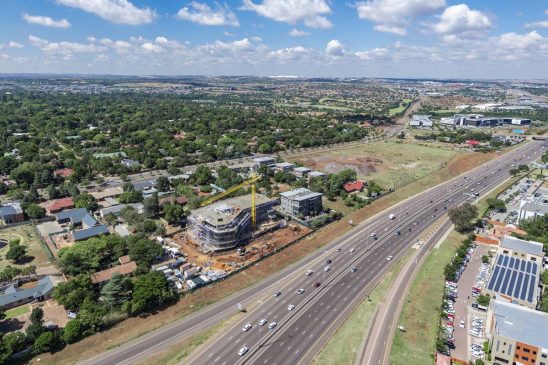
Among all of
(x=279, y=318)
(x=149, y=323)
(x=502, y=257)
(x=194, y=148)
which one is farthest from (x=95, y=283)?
(x=194, y=148)

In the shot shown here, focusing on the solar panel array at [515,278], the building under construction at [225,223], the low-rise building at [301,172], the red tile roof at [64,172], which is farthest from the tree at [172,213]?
the solar panel array at [515,278]

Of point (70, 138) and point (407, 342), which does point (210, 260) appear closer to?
point (407, 342)

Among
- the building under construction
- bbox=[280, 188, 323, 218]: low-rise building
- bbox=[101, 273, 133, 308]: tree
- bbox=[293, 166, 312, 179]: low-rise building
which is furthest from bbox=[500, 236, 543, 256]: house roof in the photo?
bbox=[101, 273, 133, 308]: tree

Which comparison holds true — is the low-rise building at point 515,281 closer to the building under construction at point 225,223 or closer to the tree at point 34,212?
the building under construction at point 225,223

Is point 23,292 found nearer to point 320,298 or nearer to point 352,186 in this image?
point 320,298

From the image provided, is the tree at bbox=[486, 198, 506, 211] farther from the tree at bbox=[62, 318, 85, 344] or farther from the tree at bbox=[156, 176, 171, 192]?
the tree at bbox=[62, 318, 85, 344]

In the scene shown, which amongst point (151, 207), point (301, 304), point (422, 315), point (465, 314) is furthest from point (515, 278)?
point (151, 207)

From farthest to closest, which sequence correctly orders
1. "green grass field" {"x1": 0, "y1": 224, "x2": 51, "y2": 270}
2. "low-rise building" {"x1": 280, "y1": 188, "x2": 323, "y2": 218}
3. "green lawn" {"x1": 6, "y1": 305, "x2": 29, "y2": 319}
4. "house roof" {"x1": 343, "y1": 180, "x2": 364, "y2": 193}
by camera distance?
"house roof" {"x1": 343, "y1": 180, "x2": 364, "y2": 193} < "low-rise building" {"x1": 280, "y1": 188, "x2": 323, "y2": 218} < "green grass field" {"x1": 0, "y1": 224, "x2": 51, "y2": 270} < "green lawn" {"x1": 6, "y1": 305, "x2": 29, "y2": 319}
